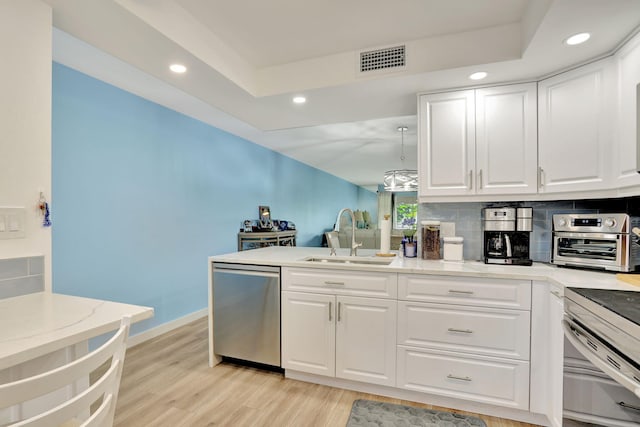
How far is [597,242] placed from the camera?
6.22 ft

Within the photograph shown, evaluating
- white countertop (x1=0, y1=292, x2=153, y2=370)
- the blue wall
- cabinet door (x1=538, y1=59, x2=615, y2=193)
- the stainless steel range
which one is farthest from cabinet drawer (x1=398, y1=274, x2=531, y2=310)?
the blue wall

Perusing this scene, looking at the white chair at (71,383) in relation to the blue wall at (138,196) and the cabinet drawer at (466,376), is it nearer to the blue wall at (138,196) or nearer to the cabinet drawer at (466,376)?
the cabinet drawer at (466,376)

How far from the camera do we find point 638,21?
1.54m

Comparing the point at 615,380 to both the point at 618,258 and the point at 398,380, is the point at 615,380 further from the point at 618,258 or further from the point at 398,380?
the point at 398,380

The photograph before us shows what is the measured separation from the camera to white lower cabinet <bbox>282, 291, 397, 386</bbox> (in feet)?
6.97

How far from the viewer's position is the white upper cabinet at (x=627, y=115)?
1.63 m

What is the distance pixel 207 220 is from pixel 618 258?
3.81m

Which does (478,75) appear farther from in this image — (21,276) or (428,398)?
(21,276)

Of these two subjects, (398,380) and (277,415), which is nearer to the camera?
(277,415)

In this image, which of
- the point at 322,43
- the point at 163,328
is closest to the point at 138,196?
the point at 163,328

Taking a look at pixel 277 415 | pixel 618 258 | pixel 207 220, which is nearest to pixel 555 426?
pixel 618 258

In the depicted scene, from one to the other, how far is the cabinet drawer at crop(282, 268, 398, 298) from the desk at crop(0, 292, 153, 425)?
1268 mm

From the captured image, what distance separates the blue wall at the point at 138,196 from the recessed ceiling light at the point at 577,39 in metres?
3.37

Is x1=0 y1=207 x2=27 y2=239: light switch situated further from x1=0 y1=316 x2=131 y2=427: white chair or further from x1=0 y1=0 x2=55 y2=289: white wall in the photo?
x1=0 y1=316 x2=131 y2=427: white chair
